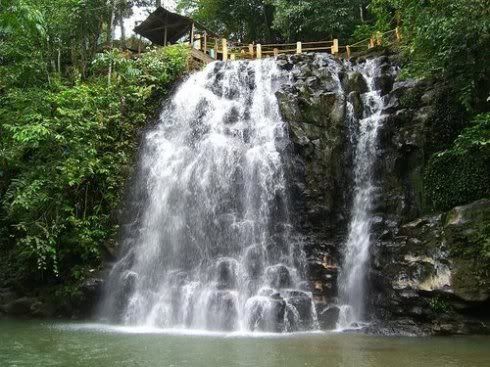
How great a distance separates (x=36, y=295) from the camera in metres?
13.3

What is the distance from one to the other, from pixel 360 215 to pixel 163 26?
17016 millimetres

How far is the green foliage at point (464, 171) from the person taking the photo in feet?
33.6

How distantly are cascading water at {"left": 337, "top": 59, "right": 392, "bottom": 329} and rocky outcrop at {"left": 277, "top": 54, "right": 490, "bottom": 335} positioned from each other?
0.18 m

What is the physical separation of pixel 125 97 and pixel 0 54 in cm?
413

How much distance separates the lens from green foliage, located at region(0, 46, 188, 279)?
42.5 ft

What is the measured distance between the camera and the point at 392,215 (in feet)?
39.0

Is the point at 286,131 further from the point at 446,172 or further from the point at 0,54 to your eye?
the point at 0,54

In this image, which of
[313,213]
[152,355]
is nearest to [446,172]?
[313,213]

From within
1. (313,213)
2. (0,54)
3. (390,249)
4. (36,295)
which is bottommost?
(36,295)

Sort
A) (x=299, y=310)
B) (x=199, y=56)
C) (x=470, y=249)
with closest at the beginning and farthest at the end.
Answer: (x=470, y=249) → (x=299, y=310) → (x=199, y=56)

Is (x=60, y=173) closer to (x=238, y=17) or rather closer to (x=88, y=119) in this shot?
(x=88, y=119)

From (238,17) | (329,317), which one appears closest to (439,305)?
(329,317)

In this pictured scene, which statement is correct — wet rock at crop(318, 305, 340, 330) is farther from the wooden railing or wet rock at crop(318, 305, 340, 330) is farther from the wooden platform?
the wooden platform

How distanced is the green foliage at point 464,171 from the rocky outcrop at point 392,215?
20.9 inches
